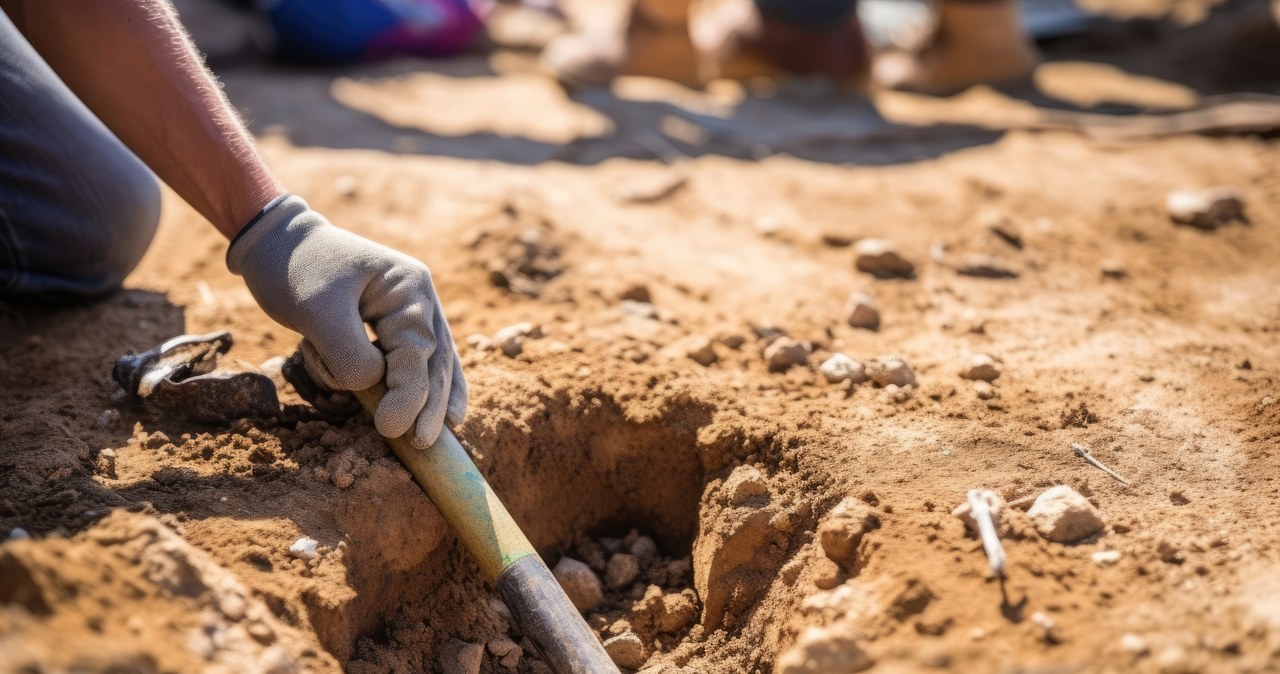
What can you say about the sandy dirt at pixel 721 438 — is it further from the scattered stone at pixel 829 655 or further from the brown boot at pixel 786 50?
the brown boot at pixel 786 50

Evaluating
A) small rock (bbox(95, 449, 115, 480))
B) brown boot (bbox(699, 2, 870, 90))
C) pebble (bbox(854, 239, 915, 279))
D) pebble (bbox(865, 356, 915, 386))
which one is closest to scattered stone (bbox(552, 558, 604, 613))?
pebble (bbox(865, 356, 915, 386))

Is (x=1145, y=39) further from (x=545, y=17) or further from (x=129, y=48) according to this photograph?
(x=129, y=48)

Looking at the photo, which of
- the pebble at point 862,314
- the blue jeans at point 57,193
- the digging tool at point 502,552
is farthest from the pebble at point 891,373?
the blue jeans at point 57,193

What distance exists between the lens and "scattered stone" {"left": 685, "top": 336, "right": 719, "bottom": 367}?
7.13 feet

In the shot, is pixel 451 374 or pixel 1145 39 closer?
pixel 451 374

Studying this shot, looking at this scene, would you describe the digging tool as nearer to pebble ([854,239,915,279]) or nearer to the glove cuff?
the glove cuff

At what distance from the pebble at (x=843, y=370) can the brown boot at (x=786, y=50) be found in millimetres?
2689

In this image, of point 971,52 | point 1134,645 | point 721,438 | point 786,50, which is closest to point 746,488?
point 721,438

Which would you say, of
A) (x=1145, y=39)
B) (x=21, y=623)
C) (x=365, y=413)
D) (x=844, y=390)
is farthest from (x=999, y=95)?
(x=21, y=623)

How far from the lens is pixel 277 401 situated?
1.89 m

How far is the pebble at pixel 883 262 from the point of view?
2.62 m

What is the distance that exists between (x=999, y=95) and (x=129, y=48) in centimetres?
371

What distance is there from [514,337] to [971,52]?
3216 millimetres

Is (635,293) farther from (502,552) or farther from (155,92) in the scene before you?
(155,92)
